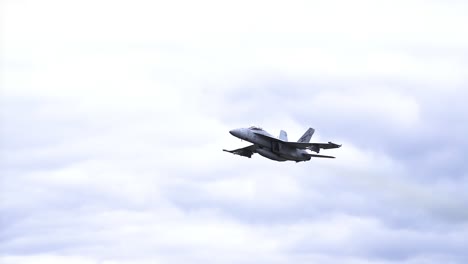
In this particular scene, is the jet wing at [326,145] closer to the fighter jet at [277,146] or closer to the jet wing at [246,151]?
the fighter jet at [277,146]

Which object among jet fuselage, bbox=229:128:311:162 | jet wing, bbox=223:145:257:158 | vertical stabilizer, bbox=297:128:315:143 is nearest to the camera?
jet fuselage, bbox=229:128:311:162

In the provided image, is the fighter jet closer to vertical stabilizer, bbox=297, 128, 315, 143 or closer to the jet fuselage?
the jet fuselage

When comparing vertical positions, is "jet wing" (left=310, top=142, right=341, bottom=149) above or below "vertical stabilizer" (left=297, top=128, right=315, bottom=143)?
below

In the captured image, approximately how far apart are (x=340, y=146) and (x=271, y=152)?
9.16m

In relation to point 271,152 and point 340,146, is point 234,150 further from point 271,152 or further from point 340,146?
point 340,146

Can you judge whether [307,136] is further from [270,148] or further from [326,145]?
[326,145]

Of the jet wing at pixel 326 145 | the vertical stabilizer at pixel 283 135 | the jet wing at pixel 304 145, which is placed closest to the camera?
the jet wing at pixel 326 145

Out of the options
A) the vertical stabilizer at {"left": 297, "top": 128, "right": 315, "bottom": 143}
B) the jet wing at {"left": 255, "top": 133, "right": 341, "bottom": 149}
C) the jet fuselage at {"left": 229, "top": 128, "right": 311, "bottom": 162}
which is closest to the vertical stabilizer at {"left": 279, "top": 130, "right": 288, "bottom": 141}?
the jet fuselage at {"left": 229, "top": 128, "right": 311, "bottom": 162}

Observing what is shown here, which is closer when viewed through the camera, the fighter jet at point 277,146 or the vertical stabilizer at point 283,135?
the fighter jet at point 277,146

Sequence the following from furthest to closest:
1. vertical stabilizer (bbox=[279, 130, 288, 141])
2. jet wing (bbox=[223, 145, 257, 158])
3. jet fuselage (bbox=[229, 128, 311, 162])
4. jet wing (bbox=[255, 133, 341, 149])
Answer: jet wing (bbox=[223, 145, 257, 158])
vertical stabilizer (bbox=[279, 130, 288, 141])
jet fuselage (bbox=[229, 128, 311, 162])
jet wing (bbox=[255, 133, 341, 149])

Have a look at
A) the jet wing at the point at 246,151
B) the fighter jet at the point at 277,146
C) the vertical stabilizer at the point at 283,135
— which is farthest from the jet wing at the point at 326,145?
the jet wing at the point at 246,151

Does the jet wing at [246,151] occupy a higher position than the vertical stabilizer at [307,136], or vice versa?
the vertical stabilizer at [307,136]

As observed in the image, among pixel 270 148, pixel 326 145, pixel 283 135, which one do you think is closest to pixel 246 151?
pixel 283 135

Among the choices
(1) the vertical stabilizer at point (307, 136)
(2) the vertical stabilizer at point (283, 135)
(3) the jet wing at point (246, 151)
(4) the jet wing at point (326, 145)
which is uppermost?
(1) the vertical stabilizer at point (307, 136)
